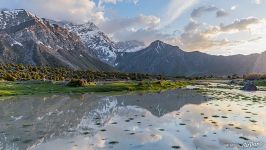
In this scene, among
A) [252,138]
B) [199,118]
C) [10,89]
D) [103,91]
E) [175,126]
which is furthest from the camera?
[103,91]

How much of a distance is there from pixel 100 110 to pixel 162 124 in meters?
13.5

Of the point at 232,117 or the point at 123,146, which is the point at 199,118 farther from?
the point at 123,146

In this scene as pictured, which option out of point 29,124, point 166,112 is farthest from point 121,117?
point 29,124

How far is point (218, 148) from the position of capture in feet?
81.8

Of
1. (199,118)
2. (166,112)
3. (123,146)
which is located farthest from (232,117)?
(123,146)

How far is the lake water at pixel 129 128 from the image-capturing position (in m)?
26.3

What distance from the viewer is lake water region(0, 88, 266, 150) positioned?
1036 inches

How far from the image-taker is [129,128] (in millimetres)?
33031

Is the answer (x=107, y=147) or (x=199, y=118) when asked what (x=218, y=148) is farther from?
(x=199, y=118)

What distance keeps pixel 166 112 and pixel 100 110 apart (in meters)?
8.58

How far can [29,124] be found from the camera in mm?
35688

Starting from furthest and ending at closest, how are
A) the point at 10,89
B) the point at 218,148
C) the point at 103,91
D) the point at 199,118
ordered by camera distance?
the point at 103,91
the point at 10,89
the point at 199,118
the point at 218,148

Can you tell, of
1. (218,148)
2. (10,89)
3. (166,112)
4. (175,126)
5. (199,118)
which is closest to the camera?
(218,148)

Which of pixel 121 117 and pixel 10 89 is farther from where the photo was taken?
pixel 10 89
